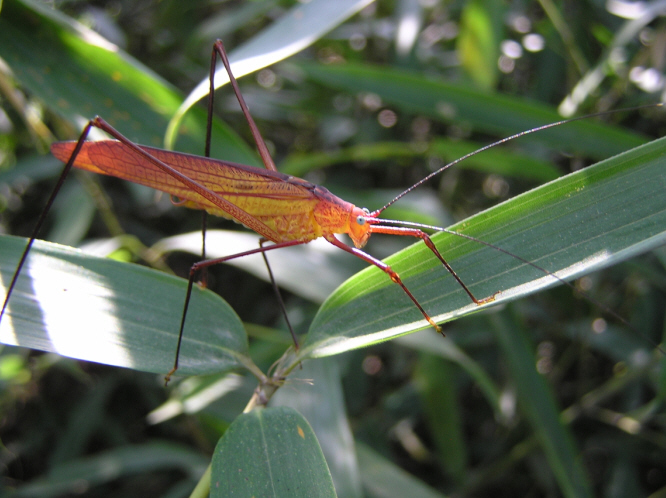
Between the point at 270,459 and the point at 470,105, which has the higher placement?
the point at 470,105

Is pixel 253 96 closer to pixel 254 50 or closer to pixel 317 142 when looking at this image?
pixel 317 142

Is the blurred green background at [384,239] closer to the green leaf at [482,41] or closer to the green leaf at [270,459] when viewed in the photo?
the green leaf at [482,41]

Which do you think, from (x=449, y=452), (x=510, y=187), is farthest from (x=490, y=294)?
(x=510, y=187)

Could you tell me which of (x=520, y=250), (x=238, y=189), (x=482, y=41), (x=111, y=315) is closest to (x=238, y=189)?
(x=238, y=189)

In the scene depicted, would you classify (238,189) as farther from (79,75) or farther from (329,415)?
(329,415)

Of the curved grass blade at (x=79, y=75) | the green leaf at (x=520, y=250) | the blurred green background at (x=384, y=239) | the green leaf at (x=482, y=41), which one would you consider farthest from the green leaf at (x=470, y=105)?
the green leaf at (x=520, y=250)

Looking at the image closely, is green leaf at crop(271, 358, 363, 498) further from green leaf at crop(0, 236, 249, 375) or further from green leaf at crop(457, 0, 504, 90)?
green leaf at crop(457, 0, 504, 90)
